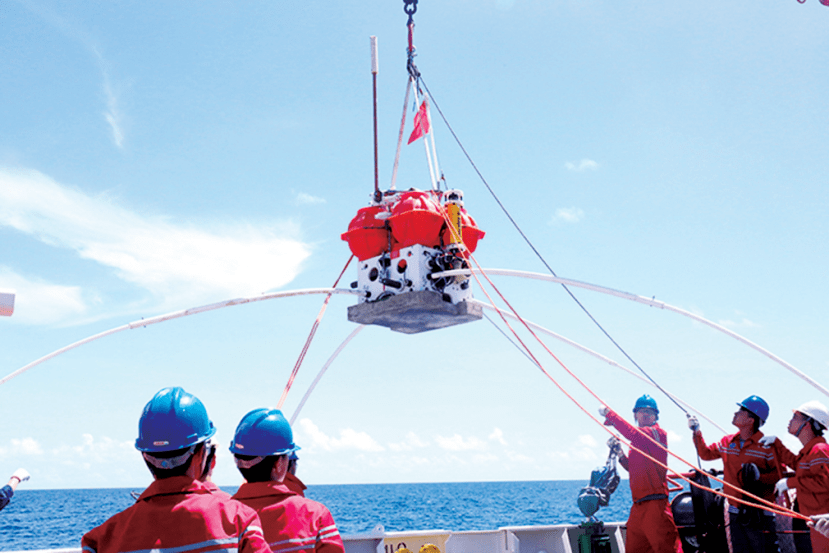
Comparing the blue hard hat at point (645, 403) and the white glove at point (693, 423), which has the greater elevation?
the blue hard hat at point (645, 403)

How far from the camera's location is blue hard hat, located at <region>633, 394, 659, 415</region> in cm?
→ 823

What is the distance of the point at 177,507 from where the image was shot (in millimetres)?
2721

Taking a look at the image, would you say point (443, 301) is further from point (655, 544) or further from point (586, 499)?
point (655, 544)

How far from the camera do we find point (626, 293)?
8984mm

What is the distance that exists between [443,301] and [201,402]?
23.3 feet

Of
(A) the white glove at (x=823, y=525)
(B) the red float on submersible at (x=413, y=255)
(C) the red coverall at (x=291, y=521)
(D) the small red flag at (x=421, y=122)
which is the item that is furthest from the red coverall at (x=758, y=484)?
(D) the small red flag at (x=421, y=122)

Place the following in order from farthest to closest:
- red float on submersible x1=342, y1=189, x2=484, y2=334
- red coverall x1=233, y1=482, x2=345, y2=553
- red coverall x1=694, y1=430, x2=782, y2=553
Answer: red float on submersible x1=342, y1=189, x2=484, y2=334 < red coverall x1=694, y1=430, x2=782, y2=553 < red coverall x1=233, y1=482, x2=345, y2=553

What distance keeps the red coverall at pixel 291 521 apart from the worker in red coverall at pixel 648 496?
4.74m

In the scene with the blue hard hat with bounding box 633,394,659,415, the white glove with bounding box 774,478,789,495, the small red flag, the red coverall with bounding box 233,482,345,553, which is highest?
the small red flag

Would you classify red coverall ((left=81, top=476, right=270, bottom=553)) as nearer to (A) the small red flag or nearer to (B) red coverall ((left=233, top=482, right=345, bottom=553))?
(B) red coverall ((left=233, top=482, right=345, bottom=553))

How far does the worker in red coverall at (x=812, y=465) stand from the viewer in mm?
6391

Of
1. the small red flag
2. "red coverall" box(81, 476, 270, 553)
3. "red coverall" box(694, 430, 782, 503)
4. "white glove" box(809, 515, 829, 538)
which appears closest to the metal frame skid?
the small red flag

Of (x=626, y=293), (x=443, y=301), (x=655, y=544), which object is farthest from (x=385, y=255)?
(x=655, y=544)

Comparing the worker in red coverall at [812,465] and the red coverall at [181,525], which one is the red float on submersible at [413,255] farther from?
the red coverall at [181,525]
